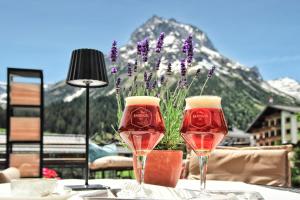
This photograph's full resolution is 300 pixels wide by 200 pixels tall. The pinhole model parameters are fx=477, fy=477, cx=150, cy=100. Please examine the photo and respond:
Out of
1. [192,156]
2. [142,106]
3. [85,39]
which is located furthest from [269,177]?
[85,39]

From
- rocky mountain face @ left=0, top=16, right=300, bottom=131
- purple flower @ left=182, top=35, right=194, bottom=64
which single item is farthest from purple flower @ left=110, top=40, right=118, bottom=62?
rocky mountain face @ left=0, top=16, right=300, bottom=131

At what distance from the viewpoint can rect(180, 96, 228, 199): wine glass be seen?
1.25m

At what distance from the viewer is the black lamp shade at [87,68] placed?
2057 mm

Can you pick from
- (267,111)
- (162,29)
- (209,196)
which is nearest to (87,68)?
(209,196)

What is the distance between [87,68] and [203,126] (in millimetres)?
926

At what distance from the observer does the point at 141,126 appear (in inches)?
49.4

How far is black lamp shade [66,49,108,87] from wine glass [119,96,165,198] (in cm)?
80

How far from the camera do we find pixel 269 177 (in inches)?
100

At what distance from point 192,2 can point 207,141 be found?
153m

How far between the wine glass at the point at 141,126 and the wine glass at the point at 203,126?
0.26 ft

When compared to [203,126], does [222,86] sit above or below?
above

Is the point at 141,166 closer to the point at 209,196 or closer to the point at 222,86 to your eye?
the point at 209,196

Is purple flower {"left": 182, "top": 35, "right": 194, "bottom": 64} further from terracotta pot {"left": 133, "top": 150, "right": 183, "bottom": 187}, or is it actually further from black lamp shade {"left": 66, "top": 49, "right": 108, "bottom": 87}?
black lamp shade {"left": 66, "top": 49, "right": 108, "bottom": 87}

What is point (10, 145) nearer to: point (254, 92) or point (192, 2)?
point (254, 92)
